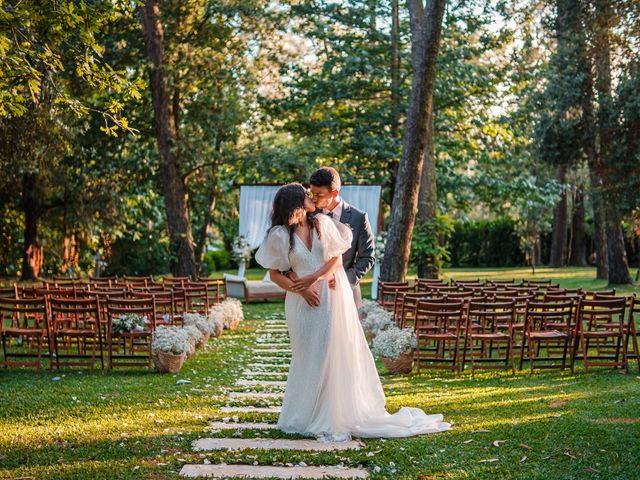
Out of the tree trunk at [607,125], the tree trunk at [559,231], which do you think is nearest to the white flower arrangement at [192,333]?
the tree trunk at [607,125]

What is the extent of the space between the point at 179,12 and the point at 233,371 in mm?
16432

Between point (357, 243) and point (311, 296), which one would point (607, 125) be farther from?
point (311, 296)

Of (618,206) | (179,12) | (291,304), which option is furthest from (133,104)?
(291,304)

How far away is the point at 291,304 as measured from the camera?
6.82 metres

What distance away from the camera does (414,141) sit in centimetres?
1702

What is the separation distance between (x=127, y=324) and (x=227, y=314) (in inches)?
172

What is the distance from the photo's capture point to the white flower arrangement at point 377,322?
12.1m

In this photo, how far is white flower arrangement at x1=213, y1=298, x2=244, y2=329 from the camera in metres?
14.7

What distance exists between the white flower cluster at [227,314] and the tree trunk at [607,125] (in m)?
11.3

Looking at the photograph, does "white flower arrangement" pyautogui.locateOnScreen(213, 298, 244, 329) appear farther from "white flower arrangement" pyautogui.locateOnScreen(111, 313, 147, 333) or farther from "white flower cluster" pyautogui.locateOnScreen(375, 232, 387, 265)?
"white flower cluster" pyautogui.locateOnScreen(375, 232, 387, 265)

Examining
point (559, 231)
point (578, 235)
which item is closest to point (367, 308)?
point (559, 231)

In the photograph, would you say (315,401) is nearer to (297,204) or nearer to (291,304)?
(291,304)

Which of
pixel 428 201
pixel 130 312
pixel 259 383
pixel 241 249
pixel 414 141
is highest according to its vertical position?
pixel 414 141

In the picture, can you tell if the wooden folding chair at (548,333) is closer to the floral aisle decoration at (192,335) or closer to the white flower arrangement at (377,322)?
the white flower arrangement at (377,322)
